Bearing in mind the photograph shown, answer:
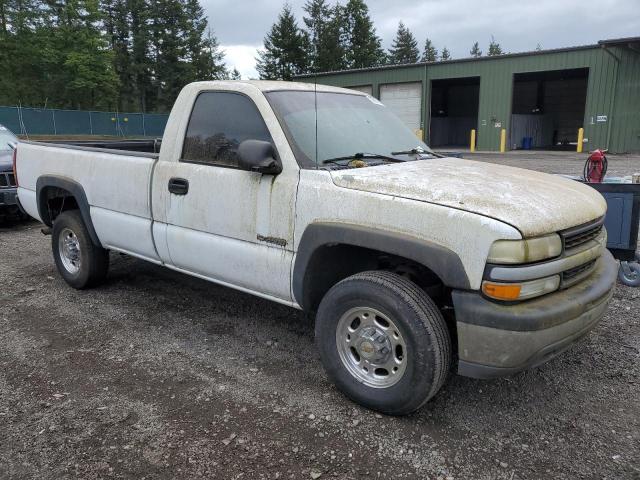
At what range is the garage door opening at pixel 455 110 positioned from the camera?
38969mm

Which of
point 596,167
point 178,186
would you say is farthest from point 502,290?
point 596,167

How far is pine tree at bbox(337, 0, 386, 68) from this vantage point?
62.8 m

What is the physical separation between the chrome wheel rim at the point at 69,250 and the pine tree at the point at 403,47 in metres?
92.4

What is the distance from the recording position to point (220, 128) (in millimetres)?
3971

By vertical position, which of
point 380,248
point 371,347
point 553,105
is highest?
point 553,105

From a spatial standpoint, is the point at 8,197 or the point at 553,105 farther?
the point at 553,105

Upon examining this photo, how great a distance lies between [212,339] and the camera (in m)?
4.26

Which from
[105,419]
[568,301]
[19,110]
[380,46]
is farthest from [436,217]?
[380,46]

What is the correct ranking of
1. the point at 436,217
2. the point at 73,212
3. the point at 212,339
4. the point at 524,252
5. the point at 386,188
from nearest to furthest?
the point at 524,252 < the point at 436,217 < the point at 386,188 < the point at 212,339 < the point at 73,212

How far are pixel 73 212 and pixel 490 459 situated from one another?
455 cm

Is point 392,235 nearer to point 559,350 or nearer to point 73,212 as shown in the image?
point 559,350

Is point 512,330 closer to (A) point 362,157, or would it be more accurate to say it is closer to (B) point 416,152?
(A) point 362,157

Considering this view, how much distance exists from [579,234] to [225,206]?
2283 mm

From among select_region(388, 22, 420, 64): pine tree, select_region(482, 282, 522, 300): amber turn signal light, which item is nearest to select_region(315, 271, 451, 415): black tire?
select_region(482, 282, 522, 300): amber turn signal light
